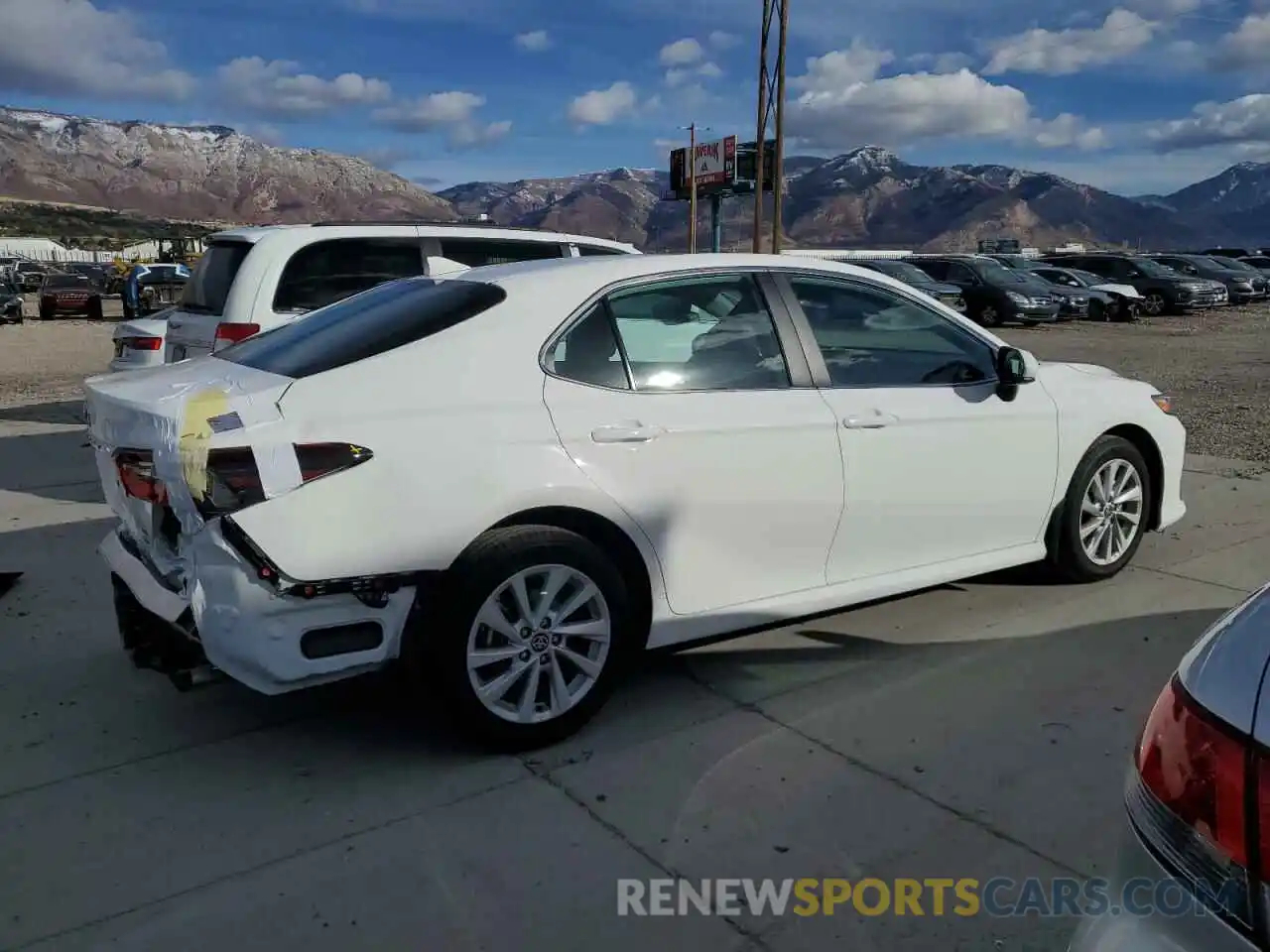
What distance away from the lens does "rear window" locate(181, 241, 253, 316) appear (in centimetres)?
698

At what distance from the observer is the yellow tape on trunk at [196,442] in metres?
2.97

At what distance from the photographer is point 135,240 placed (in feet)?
382

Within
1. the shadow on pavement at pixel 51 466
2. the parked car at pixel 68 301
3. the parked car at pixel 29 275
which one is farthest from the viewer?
the parked car at pixel 29 275

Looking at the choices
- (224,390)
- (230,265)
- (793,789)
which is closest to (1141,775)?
(793,789)

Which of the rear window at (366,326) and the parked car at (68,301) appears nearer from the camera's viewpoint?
the rear window at (366,326)

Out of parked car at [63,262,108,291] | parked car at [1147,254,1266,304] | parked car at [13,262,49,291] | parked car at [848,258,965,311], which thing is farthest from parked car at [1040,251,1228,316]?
parked car at [13,262,49,291]

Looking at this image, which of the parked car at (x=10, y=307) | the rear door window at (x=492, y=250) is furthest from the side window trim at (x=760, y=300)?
the parked car at (x=10, y=307)

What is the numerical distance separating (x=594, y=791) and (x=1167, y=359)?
16.4 metres

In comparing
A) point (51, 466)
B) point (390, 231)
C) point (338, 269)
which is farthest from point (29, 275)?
point (338, 269)

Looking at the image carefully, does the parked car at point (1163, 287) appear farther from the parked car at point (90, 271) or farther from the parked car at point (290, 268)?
the parked car at point (90, 271)

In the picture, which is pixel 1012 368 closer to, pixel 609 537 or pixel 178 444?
pixel 609 537

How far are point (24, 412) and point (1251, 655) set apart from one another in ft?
42.0

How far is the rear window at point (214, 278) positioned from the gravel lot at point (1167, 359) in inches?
257

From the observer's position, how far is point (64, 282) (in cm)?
3228
